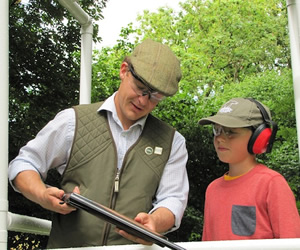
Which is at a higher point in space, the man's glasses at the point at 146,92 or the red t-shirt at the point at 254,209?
the man's glasses at the point at 146,92

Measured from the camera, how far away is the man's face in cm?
178

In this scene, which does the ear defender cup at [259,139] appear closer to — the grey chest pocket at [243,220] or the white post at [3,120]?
the grey chest pocket at [243,220]

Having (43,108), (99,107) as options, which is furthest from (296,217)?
(43,108)

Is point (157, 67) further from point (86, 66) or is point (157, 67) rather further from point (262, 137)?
point (86, 66)

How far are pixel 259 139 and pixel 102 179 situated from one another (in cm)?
77

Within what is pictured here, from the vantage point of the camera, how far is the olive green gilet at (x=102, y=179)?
1.66 meters

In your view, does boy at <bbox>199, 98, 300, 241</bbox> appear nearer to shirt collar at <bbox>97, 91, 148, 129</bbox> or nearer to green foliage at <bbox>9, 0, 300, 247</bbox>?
shirt collar at <bbox>97, 91, 148, 129</bbox>

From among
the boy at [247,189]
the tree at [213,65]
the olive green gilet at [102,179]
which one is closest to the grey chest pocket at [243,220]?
the boy at [247,189]

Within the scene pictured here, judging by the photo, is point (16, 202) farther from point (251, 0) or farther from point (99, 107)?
point (251, 0)

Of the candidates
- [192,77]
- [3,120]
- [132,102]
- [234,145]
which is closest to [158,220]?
[132,102]

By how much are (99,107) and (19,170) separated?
1.49 ft

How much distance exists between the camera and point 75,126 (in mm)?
1763

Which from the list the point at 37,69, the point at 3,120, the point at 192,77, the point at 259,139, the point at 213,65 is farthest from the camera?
the point at 213,65

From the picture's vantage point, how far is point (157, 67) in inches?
69.9
